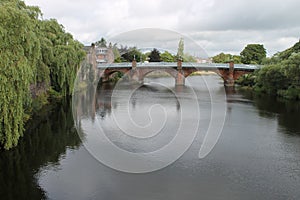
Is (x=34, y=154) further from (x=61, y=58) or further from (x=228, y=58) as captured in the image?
(x=228, y=58)

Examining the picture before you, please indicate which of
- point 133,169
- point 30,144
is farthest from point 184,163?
point 30,144

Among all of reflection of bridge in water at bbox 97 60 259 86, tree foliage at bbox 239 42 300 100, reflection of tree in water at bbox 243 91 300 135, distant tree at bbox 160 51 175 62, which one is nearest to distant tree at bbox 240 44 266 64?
reflection of bridge in water at bbox 97 60 259 86

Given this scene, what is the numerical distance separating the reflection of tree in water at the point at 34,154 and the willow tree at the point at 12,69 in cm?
101

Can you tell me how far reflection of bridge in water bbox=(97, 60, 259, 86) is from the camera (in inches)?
2059

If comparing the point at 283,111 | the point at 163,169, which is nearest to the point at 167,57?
the point at 283,111

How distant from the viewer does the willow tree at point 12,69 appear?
13.6 metres

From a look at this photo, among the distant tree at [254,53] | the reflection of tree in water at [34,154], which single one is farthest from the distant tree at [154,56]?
the reflection of tree in water at [34,154]

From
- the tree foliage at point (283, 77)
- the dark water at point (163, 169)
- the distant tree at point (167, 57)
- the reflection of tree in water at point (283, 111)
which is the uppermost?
the distant tree at point (167, 57)

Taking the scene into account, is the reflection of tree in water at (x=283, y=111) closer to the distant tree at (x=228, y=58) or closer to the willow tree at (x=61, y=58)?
the willow tree at (x=61, y=58)

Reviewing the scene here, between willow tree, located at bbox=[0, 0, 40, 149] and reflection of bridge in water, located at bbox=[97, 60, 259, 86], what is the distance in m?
39.2

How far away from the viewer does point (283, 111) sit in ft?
94.3

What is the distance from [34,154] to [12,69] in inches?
168

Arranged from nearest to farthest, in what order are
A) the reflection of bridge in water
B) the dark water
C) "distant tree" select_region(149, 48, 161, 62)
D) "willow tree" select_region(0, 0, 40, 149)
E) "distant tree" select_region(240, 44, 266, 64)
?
1. the dark water
2. "willow tree" select_region(0, 0, 40, 149)
3. the reflection of bridge in water
4. "distant tree" select_region(240, 44, 266, 64)
5. "distant tree" select_region(149, 48, 161, 62)

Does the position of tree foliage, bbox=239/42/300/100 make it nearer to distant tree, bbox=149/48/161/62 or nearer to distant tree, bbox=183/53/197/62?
distant tree, bbox=183/53/197/62
